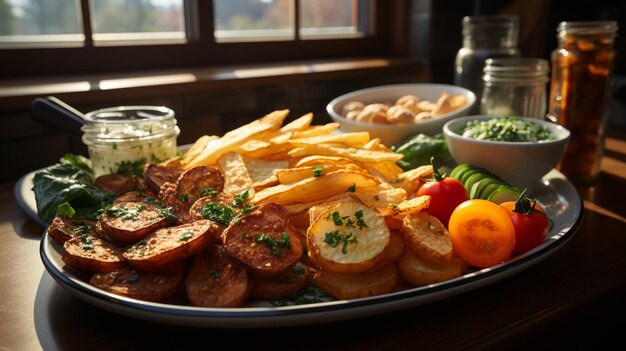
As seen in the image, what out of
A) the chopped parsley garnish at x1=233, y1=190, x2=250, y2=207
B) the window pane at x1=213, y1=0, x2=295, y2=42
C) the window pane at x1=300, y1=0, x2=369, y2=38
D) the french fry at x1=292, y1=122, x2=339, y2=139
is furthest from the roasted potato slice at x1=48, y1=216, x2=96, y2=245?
the window pane at x1=300, y1=0, x2=369, y2=38

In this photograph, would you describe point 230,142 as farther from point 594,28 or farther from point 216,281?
point 594,28

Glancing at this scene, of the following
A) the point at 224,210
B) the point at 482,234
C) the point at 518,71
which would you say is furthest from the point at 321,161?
the point at 518,71

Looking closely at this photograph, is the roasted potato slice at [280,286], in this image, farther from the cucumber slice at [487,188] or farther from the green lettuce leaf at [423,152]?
the green lettuce leaf at [423,152]

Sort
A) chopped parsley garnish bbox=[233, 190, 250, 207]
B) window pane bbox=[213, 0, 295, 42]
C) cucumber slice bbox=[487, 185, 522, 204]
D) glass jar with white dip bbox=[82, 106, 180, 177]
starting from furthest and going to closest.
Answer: window pane bbox=[213, 0, 295, 42] → glass jar with white dip bbox=[82, 106, 180, 177] → cucumber slice bbox=[487, 185, 522, 204] → chopped parsley garnish bbox=[233, 190, 250, 207]

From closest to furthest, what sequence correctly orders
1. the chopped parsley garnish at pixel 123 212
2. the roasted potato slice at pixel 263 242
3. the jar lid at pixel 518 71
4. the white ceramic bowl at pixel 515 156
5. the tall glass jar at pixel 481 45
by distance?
1. the roasted potato slice at pixel 263 242
2. the chopped parsley garnish at pixel 123 212
3. the white ceramic bowl at pixel 515 156
4. the jar lid at pixel 518 71
5. the tall glass jar at pixel 481 45

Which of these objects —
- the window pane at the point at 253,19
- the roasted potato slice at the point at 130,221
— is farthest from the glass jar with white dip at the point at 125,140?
the window pane at the point at 253,19

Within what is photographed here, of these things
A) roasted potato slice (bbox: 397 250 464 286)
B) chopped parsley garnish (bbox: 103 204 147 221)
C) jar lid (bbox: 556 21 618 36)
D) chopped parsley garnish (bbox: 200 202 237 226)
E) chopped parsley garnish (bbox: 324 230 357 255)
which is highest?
jar lid (bbox: 556 21 618 36)

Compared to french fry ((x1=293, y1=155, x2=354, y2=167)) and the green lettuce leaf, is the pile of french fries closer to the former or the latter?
french fry ((x1=293, y1=155, x2=354, y2=167))
